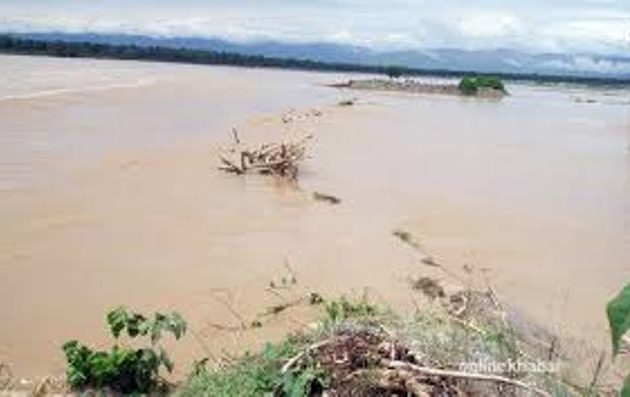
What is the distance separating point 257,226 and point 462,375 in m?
8.72

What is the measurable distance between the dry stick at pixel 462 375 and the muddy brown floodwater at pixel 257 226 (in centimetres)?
272

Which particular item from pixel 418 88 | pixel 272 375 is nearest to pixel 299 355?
pixel 272 375

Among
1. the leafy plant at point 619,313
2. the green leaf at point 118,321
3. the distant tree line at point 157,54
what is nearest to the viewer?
the leafy plant at point 619,313

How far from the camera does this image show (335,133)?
29.2 m

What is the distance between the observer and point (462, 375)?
15.1 ft

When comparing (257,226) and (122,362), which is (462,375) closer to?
(122,362)

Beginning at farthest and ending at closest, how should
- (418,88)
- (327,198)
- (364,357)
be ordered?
(418,88) < (327,198) < (364,357)

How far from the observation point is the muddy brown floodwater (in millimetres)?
9102

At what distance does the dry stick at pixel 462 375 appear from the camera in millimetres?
4328

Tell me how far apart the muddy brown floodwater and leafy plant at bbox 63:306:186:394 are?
745mm

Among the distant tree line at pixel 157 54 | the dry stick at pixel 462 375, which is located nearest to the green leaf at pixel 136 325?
the dry stick at pixel 462 375

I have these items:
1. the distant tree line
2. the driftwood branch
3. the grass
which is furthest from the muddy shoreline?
the driftwood branch

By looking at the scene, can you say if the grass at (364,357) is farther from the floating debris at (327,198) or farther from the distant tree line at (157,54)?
the distant tree line at (157,54)

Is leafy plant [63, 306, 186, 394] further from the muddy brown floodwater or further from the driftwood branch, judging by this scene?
the driftwood branch
